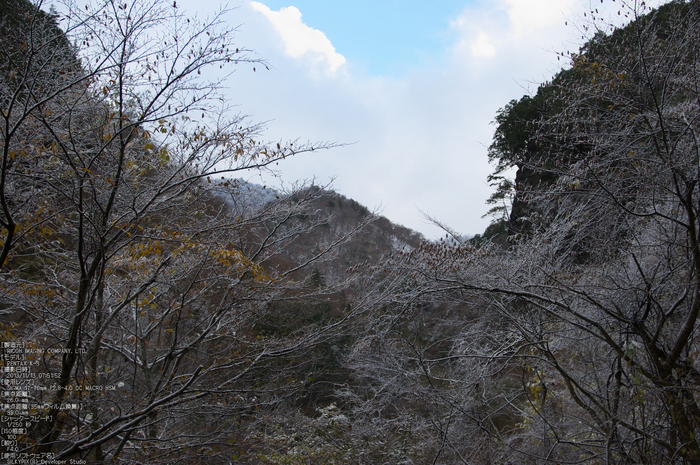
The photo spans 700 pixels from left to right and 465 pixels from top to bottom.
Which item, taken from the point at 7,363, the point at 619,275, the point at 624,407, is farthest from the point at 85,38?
the point at 624,407

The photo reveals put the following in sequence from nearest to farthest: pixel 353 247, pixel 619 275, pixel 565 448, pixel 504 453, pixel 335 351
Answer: pixel 619 275 → pixel 565 448 → pixel 504 453 → pixel 335 351 → pixel 353 247

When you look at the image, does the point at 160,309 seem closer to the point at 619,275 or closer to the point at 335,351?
the point at 619,275

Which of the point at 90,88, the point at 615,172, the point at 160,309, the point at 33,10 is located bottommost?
the point at 160,309

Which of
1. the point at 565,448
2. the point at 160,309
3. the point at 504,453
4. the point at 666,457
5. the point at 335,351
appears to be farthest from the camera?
the point at 335,351

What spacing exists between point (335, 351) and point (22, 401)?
1082 centimetres

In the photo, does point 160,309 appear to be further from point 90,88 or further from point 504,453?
point 504,453

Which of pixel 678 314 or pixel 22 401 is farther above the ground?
pixel 678 314

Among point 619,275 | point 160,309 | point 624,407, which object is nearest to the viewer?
point 624,407

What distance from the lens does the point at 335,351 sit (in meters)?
13.2

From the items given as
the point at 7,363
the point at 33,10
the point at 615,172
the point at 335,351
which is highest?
the point at 33,10

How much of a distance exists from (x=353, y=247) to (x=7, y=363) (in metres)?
16.5

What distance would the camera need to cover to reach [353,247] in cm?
1944

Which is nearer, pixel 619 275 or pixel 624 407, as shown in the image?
pixel 624 407

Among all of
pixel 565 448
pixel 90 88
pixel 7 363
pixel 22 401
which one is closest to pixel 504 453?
pixel 565 448
